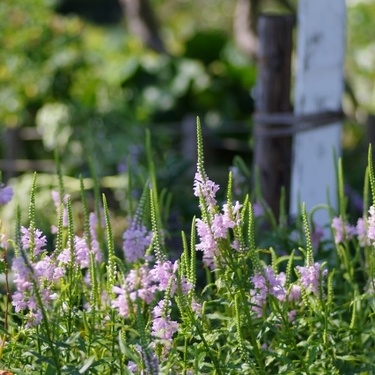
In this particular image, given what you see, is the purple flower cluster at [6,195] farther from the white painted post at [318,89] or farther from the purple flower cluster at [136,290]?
the white painted post at [318,89]

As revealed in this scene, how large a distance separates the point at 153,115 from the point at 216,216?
5.88 m

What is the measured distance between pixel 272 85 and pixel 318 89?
1.02 feet

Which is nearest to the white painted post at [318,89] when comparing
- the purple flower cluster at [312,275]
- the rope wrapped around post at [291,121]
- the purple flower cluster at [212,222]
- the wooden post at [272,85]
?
the rope wrapped around post at [291,121]

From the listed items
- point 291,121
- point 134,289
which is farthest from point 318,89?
point 134,289

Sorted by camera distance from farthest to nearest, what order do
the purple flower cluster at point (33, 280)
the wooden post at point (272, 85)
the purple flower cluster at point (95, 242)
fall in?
the wooden post at point (272, 85) < the purple flower cluster at point (95, 242) < the purple flower cluster at point (33, 280)

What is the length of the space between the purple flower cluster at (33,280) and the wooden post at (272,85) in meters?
2.10

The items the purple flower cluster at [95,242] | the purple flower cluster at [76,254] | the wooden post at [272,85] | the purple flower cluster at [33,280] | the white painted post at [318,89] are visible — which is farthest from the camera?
the wooden post at [272,85]

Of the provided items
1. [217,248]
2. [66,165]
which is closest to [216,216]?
[217,248]

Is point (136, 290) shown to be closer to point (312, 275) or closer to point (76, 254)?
point (76, 254)

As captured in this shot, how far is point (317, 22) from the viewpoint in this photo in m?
3.54

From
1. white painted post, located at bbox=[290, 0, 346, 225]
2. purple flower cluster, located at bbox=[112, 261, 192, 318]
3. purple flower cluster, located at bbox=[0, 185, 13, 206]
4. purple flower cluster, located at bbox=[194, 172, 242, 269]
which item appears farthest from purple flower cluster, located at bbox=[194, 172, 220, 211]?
white painted post, located at bbox=[290, 0, 346, 225]

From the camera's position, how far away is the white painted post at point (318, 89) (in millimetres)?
3533

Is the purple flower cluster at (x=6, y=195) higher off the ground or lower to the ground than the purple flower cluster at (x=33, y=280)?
higher

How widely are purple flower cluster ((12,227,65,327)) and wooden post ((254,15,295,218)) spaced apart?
210 cm
